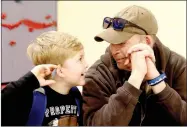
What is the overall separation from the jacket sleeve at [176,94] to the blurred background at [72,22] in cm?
24

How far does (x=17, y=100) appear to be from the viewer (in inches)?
28.0

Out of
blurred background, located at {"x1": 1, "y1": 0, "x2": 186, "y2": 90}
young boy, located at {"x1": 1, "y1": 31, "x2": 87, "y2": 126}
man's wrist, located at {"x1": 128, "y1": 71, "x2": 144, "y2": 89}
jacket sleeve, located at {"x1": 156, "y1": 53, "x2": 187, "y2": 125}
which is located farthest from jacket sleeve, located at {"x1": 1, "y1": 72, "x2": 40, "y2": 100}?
jacket sleeve, located at {"x1": 156, "y1": 53, "x2": 187, "y2": 125}

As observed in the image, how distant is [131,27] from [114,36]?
0.21 feet

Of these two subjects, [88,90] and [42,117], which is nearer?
[42,117]

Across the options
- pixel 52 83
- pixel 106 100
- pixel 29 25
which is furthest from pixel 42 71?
pixel 29 25

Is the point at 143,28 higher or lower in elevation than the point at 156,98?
higher

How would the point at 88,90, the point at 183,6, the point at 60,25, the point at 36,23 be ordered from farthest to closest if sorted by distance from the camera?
the point at 183,6 < the point at 60,25 < the point at 36,23 < the point at 88,90

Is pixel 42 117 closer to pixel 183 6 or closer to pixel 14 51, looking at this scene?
pixel 14 51

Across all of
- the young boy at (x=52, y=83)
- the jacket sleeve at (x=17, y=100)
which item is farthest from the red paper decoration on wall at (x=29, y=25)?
the jacket sleeve at (x=17, y=100)

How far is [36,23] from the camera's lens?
1.07m

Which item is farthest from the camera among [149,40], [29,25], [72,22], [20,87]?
[72,22]

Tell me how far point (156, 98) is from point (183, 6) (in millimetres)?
763

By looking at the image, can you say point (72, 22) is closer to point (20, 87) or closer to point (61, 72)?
point (61, 72)

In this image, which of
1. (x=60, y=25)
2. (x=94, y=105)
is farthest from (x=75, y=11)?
(x=94, y=105)
